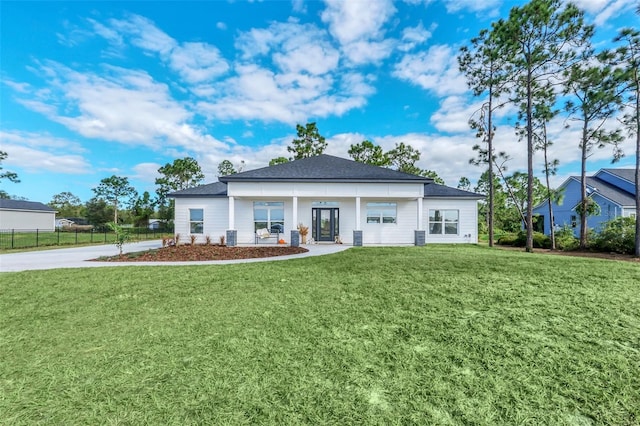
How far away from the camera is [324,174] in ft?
48.1

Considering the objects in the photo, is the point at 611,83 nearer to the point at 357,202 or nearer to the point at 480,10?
the point at 480,10

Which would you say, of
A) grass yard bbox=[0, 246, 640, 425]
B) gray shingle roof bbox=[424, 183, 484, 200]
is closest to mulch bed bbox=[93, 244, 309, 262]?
grass yard bbox=[0, 246, 640, 425]

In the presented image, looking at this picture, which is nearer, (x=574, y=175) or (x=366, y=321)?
(x=366, y=321)

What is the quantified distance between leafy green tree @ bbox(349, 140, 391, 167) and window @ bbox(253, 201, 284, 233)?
18.0 metres

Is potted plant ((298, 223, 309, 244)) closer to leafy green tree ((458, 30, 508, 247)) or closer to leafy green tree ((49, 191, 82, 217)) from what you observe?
leafy green tree ((458, 30, 508, 247))

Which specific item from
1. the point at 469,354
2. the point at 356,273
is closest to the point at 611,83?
the point at 356,273

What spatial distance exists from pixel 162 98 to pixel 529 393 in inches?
765

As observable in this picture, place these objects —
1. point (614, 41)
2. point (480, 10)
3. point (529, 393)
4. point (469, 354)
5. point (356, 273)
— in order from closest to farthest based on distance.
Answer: point (529, 393)
point (469, 354)
point (356, 273)
point (614, 41)
point (480, 10)

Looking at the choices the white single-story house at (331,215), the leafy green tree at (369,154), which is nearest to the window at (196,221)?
Result: the white single-story house at (331,215)

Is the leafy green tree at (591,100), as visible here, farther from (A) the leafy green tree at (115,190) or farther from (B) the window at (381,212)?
(A) the leafy green tree at (115,190)

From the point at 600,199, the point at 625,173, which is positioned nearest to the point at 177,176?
the point at 600,199

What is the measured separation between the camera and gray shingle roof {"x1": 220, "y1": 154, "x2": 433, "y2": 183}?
45.6 feet

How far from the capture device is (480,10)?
12.6 m

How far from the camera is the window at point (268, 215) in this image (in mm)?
15422
